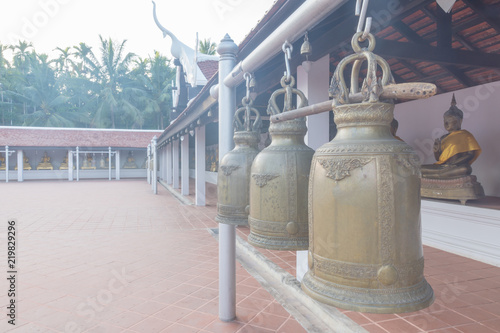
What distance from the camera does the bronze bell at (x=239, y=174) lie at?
2.21m

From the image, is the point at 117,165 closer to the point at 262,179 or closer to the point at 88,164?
the point at 88,164

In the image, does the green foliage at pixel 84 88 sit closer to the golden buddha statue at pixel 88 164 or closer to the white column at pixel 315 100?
the golden buddha statue at pixel 88 164

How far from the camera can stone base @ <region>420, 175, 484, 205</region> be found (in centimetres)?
571

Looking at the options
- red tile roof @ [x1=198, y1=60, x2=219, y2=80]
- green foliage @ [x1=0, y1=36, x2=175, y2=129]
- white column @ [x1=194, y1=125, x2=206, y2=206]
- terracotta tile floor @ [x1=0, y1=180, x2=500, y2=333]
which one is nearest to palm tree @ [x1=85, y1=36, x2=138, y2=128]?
green foliage @ [x1=0, y1=36, x2=175, y2=129]

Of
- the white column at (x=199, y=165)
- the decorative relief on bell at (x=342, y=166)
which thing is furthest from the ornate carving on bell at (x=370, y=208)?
the white column at (x=199, y=165)

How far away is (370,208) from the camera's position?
110cm

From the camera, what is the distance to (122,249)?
250 inches

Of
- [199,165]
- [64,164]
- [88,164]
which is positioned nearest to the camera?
[199,165]

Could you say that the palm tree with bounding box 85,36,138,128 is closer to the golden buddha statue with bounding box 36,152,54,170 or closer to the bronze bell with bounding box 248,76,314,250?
the golden buddha statue with bounding box 36,152,54,170

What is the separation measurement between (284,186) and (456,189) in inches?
211

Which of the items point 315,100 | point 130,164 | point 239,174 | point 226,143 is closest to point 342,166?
point 239,174

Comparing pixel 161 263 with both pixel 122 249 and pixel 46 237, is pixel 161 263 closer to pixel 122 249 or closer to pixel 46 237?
Result: pixel 122 249

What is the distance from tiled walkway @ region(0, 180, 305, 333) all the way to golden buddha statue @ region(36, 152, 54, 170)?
2036 centimetres

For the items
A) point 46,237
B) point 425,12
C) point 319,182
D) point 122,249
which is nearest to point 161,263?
point 122,249
